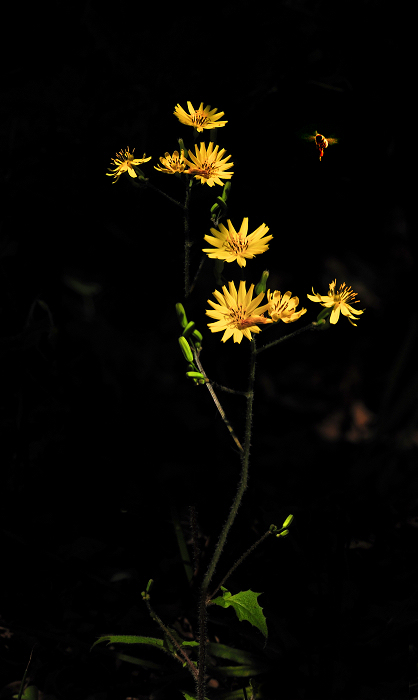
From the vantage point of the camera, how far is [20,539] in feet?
4.44

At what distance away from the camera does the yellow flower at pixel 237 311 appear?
2.56ft

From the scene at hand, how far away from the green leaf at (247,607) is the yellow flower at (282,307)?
429mm

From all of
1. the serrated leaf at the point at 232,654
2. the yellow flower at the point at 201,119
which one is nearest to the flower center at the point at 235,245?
the yellow flower at the point at 201,119

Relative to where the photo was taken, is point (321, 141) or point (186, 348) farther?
point (321, 141)

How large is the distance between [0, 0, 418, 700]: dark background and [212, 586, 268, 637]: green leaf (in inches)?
16.8

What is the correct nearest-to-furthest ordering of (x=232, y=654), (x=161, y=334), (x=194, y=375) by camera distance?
(x=194, y=375) → (x=232, y=654) → (x=161, y=334)

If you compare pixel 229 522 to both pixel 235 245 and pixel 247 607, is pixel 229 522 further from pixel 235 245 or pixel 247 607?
pixel 235 245

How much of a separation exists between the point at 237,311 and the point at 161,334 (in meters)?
0.75

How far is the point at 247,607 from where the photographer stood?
814 mm

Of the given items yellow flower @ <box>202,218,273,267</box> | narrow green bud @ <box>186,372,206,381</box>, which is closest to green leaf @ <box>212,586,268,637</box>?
narrow green bud @ <box>186,372,206,381</box>

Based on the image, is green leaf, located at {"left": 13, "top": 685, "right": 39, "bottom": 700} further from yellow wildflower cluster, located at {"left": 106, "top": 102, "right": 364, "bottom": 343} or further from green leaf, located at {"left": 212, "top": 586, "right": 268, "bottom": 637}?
→ yellow wildflower cluster, located at {"left": 106, "top": 102, "right": 364, "bottom": 343}

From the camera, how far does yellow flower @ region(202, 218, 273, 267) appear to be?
0.82m

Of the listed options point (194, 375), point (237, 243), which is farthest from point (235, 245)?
point (194, 375)

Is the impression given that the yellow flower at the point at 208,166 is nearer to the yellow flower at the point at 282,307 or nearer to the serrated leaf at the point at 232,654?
the yellow flower at the point at 282,307
